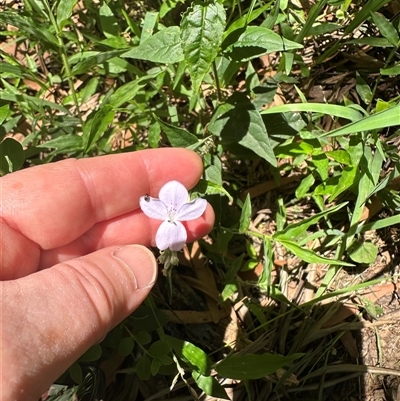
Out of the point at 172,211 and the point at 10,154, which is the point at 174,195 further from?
the point at 10,154

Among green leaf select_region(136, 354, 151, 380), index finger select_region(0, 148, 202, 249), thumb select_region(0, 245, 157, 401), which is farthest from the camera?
green leaf select_region(136, 354, 151, 380)

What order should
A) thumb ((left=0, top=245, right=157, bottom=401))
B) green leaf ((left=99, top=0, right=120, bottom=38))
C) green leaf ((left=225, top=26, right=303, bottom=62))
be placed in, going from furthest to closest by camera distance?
green leaf ((left=99, top=0, right=120, bottom=38)) → green leaf ((left=225, top=26, right=303, bottom=62)) → thumb ((left=0, top=245, right=157, bottom=401))

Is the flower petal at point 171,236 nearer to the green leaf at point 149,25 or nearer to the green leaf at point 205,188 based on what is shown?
the green leaf at point 205,188

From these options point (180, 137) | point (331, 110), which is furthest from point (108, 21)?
point (331, 110)

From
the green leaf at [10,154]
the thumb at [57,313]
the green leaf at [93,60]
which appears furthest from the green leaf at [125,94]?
the thumb at [57,313]

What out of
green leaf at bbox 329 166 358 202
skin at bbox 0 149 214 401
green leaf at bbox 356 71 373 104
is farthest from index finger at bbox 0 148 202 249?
green leaf at bbox 356 71 373 104

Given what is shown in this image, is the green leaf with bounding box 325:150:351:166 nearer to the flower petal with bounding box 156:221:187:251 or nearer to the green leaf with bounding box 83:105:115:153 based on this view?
the flower petal with bounding box 156:221:187:251
